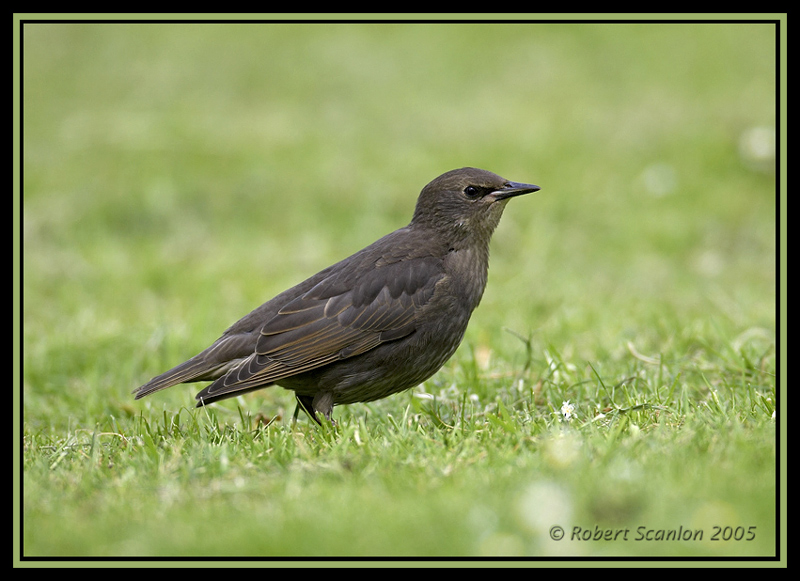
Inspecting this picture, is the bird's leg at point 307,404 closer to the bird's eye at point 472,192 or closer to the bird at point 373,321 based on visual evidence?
the bird at point 373,321

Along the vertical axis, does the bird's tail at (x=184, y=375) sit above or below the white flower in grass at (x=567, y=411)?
above

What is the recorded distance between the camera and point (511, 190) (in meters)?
5.00

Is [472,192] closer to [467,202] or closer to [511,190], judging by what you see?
[467,202]

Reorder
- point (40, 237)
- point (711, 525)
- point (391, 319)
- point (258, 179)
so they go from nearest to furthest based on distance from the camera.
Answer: point (711, 525) < point (391, 319) < point (40, 237) < point (258, 179)

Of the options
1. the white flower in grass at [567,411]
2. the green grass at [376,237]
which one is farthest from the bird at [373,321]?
the white flower in grass at [567,411]

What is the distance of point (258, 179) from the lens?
409 inches

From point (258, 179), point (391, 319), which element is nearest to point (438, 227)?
point (391, 319)

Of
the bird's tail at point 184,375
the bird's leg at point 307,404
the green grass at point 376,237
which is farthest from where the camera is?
the bird's leg at point 307,404

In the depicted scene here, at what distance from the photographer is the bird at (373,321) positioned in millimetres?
4605

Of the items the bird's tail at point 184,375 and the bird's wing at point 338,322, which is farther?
the bird's tail at point 184,375

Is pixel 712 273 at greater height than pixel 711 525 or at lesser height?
greater

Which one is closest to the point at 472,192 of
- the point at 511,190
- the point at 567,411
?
the point at 511,190
